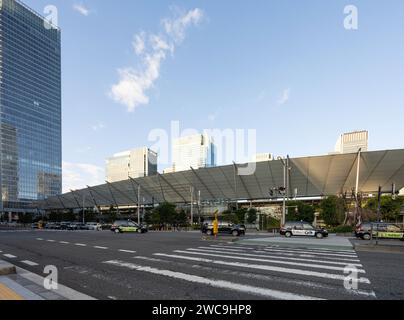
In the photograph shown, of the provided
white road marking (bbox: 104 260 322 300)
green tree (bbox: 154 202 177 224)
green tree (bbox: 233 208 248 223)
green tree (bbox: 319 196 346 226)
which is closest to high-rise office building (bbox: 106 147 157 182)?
Result: green tree (bbox: 154 202 177 224)

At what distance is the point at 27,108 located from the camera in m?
162

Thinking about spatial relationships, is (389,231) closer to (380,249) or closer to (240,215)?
(380,249)

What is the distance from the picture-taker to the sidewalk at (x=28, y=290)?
6224 millimetres

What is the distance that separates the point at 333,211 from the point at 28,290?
5120 cm

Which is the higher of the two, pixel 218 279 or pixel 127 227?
pixel 218 279

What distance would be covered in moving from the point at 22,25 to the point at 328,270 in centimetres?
19347

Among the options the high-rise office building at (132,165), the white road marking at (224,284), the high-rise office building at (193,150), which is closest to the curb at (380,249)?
the white road marking at (224,284)

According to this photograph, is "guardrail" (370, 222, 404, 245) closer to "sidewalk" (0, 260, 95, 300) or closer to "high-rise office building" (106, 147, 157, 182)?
"sidewalk" (0, 260, 95, 300)

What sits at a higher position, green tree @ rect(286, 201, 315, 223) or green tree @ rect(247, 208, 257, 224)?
green tree @ rect(286, 201, 315, 223)

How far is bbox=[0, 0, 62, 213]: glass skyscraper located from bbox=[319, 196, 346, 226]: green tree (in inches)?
6005

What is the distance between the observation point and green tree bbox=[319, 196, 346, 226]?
51375 mm

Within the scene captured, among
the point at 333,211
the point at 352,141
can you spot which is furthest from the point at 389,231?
the point at 352,141

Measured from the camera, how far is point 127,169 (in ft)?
433

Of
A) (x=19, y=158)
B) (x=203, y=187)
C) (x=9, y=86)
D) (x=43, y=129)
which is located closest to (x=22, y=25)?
(x=9, y=86)
